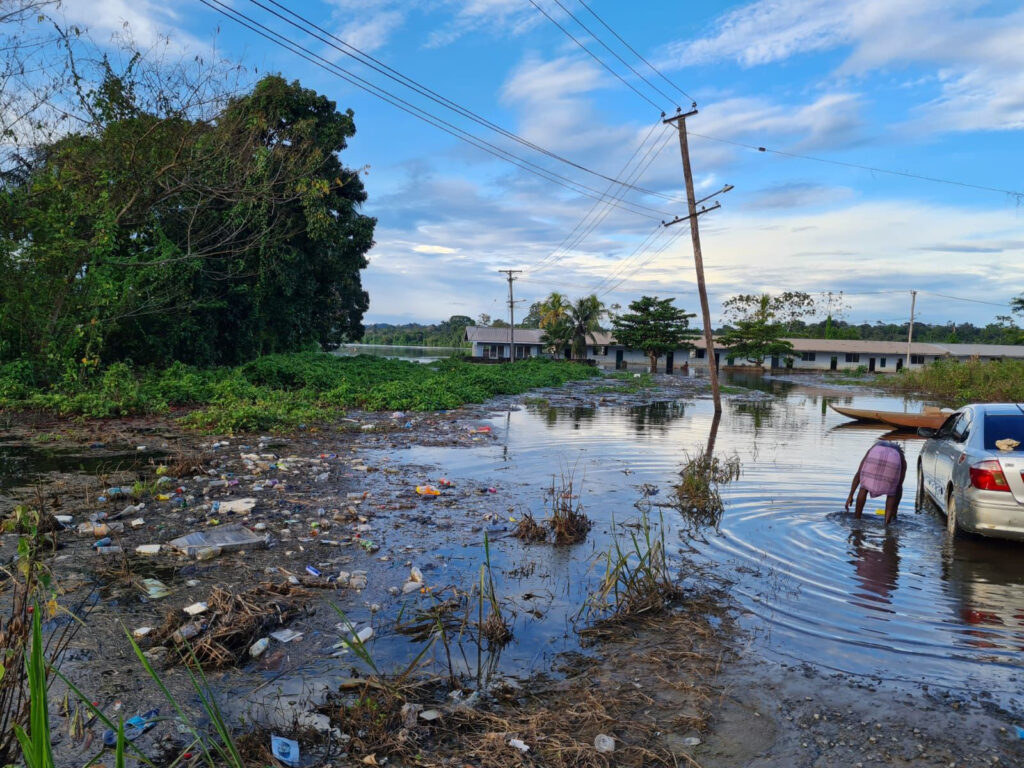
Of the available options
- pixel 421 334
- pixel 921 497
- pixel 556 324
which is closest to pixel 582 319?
pixel 556 324

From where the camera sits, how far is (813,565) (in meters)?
6.26

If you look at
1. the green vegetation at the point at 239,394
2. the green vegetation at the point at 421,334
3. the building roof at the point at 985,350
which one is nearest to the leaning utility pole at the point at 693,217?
the green vegetation at the point at 239,394

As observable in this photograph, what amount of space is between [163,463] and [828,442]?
1412 cm

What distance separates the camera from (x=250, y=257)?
87.3 ft

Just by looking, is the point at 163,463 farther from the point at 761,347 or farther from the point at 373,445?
the point at 761,347

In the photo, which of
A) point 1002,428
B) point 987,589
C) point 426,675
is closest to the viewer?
point 426,675

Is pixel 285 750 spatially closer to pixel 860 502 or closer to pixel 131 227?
pixel 860 502

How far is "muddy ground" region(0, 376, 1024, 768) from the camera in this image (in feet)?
10.6

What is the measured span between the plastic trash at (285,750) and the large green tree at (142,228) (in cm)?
1629

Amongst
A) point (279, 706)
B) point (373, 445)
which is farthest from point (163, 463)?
point (279, 706)

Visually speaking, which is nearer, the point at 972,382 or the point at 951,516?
the point at 951,516

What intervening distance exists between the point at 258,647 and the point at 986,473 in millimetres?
6455

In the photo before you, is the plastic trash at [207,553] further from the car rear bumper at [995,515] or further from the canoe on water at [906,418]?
the canoe on water at [906,418]

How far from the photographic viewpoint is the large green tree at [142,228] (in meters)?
16.2
